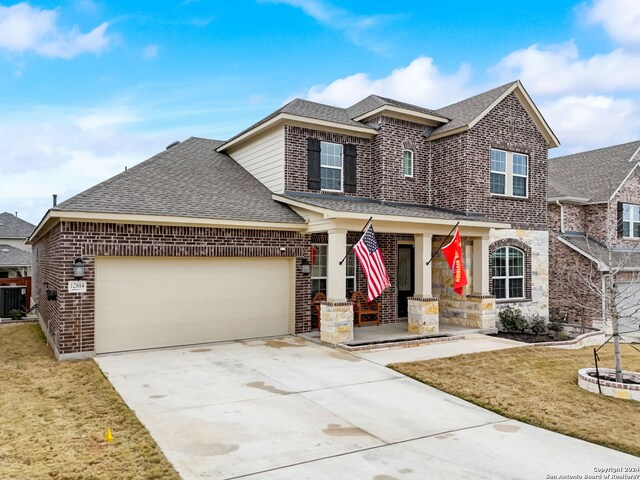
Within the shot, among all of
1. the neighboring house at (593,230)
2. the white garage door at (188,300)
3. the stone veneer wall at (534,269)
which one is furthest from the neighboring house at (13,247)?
the neighboring house at (593,230)

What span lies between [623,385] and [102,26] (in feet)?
54.7

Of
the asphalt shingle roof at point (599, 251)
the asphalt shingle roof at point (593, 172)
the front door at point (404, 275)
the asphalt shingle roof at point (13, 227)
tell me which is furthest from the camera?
the asphalt shingle roof at point (13, 227)

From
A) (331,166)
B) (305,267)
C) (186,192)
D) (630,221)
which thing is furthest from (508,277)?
(186,192)

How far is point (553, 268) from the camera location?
63.1 ft

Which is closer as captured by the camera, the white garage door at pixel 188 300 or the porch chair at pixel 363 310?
the white garage door at pixel 188 300

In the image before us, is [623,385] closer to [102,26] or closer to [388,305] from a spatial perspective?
[388,305]

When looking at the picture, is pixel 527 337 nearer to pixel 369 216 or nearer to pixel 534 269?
pixel 534 269

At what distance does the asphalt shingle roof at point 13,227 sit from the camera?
120 feet

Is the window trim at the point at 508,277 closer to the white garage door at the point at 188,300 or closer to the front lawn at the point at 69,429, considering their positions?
the white garage door at the point at 188,300

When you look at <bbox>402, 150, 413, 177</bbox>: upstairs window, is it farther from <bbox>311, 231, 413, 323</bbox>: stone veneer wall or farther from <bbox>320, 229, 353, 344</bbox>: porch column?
<bbox>320, 229, 353, 344</bbox>: porch column

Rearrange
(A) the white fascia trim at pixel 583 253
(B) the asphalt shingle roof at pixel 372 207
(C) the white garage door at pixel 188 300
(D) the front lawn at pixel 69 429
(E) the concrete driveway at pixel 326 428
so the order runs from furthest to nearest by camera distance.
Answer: (A) the white fascia trim at pixel 583 253
(B) the asphalt shingle roof at pixel 372 207
(C) the white garage door at pixel 188 300
(E) the concrete driveway at pixel 326 428
(D) the front lawn at pixel 69 429

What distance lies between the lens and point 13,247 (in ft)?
114

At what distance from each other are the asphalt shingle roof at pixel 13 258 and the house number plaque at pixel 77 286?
24.0m

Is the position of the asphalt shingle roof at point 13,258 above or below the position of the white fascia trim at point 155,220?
below
